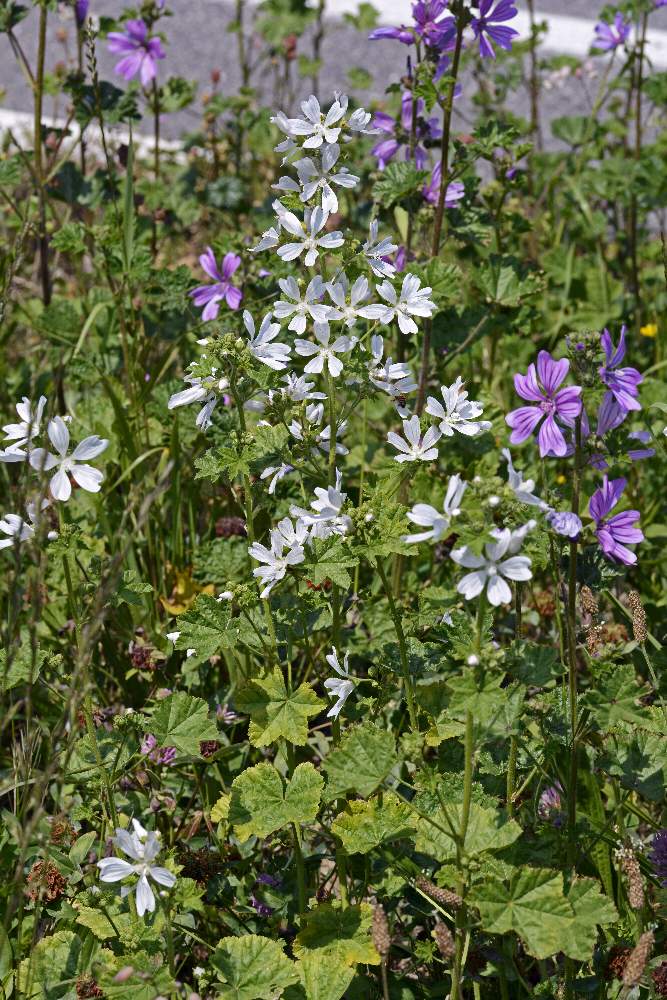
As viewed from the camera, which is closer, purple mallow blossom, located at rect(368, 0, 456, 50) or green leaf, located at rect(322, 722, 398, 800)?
green leaf, located at rect(322, 722, 398, 800)

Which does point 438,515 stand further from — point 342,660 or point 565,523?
point 342,660

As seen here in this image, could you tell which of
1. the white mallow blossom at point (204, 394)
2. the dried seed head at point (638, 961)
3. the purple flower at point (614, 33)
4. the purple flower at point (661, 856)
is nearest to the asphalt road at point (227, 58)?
the purple flower at point (614, 33)

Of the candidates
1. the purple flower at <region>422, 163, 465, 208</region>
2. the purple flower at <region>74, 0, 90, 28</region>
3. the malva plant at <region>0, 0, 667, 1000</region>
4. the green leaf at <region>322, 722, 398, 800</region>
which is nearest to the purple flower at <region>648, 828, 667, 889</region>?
the malva plant at <region>0, 0, 667, 1000</region>

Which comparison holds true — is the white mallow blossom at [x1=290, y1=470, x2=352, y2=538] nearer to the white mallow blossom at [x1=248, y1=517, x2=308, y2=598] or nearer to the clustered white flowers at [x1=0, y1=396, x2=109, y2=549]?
the white mallow blossom at [x1=248, y1=517, x2=308, y2=598]

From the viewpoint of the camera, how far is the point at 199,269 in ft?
14.9

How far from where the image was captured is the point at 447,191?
2.84m

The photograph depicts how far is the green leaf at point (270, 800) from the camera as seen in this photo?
1.88 meters

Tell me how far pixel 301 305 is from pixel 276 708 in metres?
0.69

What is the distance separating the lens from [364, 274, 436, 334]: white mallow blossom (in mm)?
1994

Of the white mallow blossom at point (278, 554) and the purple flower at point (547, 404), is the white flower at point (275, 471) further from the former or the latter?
the purple flower at point (547, 404)

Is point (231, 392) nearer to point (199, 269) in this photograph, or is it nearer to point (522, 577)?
point (522, 577)

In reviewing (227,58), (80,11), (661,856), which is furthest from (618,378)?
(227,58)

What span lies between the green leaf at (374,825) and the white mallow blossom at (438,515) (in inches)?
20.3

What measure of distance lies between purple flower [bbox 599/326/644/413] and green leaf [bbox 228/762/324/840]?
0.80 metres
